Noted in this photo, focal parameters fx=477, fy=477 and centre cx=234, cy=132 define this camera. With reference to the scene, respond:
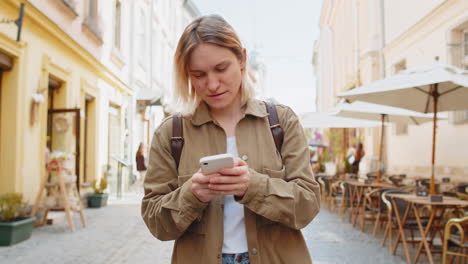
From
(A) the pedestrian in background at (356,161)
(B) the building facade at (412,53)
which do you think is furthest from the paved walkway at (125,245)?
(A) the pedestrian in background at (356,161)

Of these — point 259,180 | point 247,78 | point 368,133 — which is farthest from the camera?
point 368,133

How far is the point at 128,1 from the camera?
15688mm

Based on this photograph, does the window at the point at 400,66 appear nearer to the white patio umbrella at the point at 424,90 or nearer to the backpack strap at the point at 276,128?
the white patio umbrella at the point at 424,90

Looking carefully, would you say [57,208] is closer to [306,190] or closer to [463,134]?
[306,190]

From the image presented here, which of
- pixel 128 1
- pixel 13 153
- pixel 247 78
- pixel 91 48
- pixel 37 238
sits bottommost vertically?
pixel 37 238

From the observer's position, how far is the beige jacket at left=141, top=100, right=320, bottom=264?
1.49 m

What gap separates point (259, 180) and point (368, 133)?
740 inches

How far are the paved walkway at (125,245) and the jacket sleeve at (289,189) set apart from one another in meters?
4.22

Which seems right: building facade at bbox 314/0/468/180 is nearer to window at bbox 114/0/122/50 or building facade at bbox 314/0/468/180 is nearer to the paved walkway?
the paved walkway

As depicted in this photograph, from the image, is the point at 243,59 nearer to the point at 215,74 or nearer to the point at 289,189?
the point at 215,74

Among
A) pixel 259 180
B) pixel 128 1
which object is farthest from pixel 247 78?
pixel 128 1

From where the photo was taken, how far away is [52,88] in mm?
10234

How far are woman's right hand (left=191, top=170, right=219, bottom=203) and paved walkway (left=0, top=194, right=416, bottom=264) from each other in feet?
14.4

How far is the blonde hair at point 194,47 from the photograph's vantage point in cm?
158
